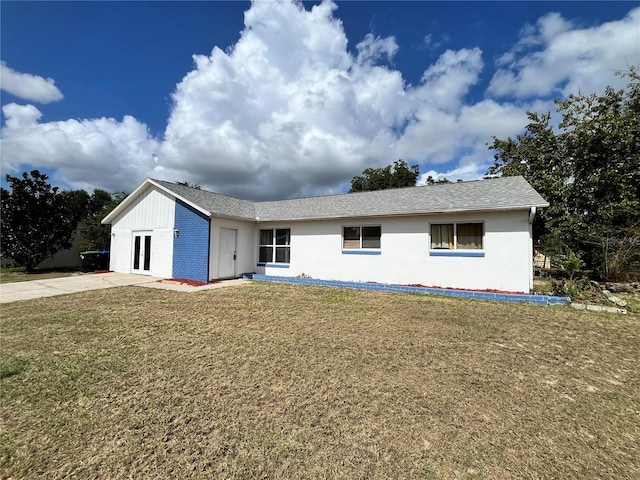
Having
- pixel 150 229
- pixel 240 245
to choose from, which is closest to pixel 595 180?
pixel 240 245

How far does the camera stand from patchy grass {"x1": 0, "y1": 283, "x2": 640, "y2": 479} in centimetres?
251

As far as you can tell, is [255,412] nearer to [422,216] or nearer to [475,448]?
[475,448]

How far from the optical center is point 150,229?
577 inches

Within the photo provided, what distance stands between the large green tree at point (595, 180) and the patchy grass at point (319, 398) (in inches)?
347

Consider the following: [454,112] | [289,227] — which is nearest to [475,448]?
[289,227]

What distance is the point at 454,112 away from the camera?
16422mm

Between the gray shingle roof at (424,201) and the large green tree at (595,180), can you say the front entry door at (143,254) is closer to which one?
the gray shingle roof at (424,201)

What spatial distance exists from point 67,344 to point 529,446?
7.13 metres

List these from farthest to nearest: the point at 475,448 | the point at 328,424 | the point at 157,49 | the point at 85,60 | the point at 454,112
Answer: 1. the point at 454,112
2. the point at 157,49
3. the point at 85,60
4. the point at 328,424
5. the point at 475,448

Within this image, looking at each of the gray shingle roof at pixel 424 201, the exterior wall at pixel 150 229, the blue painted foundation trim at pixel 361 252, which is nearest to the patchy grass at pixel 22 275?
the exterior wall at pixel 150 229

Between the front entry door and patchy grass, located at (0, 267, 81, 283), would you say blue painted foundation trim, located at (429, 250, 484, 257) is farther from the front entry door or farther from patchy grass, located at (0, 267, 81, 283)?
patchy grass, located at (0, 267, 81, 283)

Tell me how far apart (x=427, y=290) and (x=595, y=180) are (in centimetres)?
1305

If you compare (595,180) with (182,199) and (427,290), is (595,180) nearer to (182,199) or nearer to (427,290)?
(427,290)

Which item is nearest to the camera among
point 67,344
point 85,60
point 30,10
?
point 67,344
